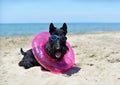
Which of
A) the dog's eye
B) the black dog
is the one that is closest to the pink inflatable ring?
the black dog

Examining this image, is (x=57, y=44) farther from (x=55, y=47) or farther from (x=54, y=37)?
(x=54, y=37)

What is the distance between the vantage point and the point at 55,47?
6.67m

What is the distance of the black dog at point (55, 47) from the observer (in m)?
6.70

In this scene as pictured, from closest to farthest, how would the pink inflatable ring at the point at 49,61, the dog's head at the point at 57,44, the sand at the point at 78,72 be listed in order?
the sand at the point at 78,72 → the dog's head at the point at 57,44 → the pink inflatable ring at the point at 49,61

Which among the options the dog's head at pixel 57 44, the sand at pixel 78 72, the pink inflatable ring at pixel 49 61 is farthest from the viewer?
the pink inflatable ring at pixel 49 61

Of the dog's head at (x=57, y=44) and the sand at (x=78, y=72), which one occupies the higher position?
the dog's head at (x=57, y=44)

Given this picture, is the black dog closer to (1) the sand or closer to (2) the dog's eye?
(2) the dog's eye

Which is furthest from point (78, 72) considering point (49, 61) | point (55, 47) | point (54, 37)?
point (54, 37)

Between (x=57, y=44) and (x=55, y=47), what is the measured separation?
0.30ft

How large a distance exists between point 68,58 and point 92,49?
2.02 metres

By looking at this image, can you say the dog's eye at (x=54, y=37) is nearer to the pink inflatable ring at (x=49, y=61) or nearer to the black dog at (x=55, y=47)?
the black dog at (x=55, y=47)

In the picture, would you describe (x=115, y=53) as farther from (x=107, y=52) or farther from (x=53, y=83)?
(x=53, y=83)

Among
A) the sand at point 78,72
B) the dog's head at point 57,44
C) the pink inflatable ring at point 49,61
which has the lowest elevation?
the sand at point 78,72

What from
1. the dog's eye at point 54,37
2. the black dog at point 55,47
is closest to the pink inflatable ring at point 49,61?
the black dog at point 55,47
